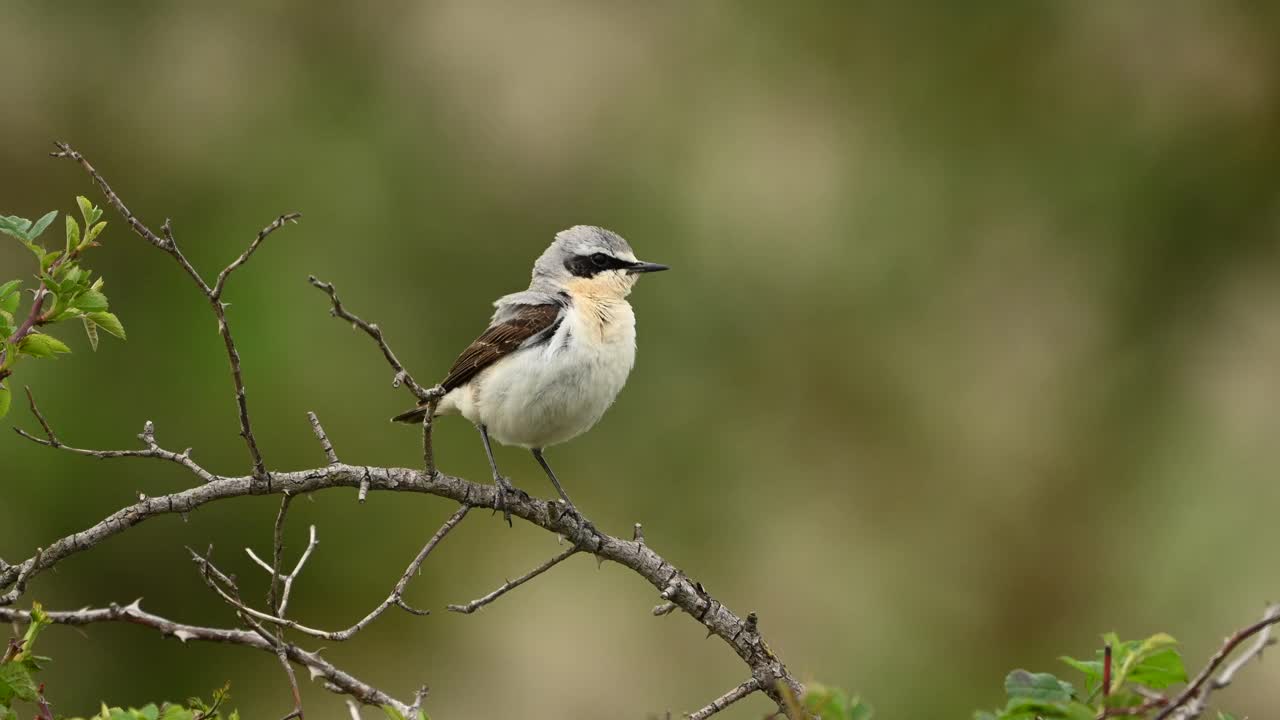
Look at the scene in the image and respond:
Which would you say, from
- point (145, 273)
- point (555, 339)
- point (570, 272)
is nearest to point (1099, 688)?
point (555, 339)

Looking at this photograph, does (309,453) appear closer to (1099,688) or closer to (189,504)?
(189,504)

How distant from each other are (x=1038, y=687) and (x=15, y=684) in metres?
2.20

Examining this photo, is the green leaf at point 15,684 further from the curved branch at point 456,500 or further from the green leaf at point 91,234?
the green leaf at point 91,234

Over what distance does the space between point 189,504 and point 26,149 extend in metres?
6.56

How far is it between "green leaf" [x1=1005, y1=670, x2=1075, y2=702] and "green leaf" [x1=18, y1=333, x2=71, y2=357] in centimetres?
232

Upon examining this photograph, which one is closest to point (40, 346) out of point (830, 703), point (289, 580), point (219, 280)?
point (219, 280)

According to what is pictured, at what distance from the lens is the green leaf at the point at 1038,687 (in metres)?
2.38

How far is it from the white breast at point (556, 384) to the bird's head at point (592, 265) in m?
0.38

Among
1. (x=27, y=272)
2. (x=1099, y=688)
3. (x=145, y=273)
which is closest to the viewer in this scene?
(x=1099, y=688)

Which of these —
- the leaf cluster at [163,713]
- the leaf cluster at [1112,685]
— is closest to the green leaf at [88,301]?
the leaf cluster at [163,713]

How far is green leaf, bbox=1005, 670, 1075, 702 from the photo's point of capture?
7.79 ft

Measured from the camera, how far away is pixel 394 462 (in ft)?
→ 27.2

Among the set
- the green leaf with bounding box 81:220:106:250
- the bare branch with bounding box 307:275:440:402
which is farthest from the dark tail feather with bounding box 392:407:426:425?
the green leaf with bounding box 81:220:106:250

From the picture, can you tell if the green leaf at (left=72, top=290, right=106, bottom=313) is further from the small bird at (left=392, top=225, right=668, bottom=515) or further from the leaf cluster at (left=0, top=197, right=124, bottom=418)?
the small bird at (left=392, top=225, right=668, bottom=515)
